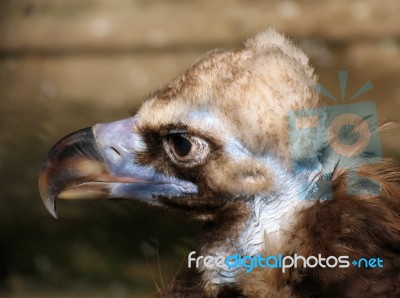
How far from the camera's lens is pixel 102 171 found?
221 cm

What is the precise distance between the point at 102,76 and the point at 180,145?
2.75m

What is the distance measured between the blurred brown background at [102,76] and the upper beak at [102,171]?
0.74 m

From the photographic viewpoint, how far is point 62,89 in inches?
183

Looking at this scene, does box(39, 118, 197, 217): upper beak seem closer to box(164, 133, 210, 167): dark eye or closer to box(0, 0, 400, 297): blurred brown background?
box(164, 133, 210, 167): dark eye

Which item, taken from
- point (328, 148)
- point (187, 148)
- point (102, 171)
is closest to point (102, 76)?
point (102, 171)

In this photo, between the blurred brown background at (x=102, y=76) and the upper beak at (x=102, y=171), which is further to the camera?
the blurred brown background at (x=102, y=76)

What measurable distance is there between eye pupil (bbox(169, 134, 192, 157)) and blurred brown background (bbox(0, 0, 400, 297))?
86 cm

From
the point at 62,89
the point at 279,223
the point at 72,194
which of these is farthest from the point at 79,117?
the point at 279,223

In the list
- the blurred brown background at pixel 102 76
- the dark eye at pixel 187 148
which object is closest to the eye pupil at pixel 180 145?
the dark eye at pixel 187 148

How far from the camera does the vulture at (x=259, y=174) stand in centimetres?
198

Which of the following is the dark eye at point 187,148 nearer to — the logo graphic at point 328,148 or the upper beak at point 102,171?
the upper beak at point 102,171

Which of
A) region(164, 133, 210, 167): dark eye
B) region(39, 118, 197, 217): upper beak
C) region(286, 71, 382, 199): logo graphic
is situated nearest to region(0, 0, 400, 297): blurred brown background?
region(39, 118, 197, 217): upper beak

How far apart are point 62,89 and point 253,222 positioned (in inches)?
109

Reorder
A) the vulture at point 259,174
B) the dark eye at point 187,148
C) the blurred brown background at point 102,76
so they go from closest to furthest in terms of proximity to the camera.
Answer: the vulture at point 259,174 → the dark eye at point 187,148 → the blurred brown background at point 102,76
